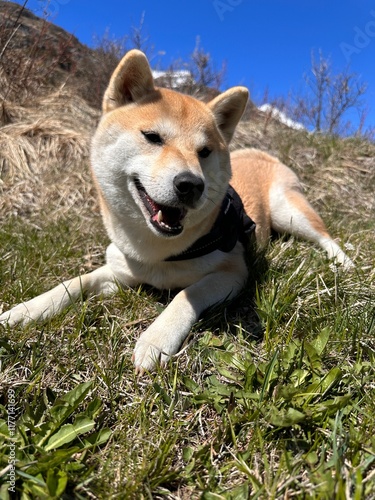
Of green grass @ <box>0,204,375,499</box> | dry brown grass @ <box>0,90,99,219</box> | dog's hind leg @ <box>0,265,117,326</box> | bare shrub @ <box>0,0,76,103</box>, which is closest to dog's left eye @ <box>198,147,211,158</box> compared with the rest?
green grass @ <box>0,204,375,499</box>

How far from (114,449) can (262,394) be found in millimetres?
624

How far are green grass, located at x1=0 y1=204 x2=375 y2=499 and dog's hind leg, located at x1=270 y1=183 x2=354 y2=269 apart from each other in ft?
3.72

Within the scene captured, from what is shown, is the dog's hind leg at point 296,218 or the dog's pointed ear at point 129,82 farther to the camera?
the dog's hind leg at point 296,218

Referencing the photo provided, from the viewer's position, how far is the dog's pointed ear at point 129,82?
2.44m

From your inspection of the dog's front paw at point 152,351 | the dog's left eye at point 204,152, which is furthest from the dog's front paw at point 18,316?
the dog's left eye at point 204,152

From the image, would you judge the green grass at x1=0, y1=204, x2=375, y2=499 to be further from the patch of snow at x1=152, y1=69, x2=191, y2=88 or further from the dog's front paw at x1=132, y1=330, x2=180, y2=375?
the patch of snow at x1=152, y1=69, x2=191, y2=88

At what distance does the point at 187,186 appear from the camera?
202 cm

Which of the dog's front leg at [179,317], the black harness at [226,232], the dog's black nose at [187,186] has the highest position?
the dog's black nose at [187,186]

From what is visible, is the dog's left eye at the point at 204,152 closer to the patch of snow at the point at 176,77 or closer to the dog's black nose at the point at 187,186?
the dog's black nose at the point at 187,186

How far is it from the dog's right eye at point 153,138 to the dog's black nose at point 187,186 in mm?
390

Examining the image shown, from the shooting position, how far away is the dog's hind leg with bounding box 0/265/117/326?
2152 mm

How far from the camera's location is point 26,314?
2170 mm

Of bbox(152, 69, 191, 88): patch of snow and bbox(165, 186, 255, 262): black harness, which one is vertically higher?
bbox(152, 69, 191, 88): patch of snow

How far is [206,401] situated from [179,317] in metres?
0.52
